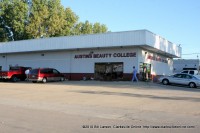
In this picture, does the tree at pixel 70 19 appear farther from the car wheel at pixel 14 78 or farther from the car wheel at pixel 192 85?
the car wheel at pixel 192 85

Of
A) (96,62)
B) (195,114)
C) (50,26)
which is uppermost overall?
(50,26)

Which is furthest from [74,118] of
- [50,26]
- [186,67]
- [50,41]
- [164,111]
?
[186,67]

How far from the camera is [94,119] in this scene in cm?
1105

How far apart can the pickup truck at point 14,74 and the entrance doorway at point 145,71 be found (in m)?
14.1

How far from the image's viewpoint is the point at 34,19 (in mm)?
59062

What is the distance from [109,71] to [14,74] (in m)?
11.1

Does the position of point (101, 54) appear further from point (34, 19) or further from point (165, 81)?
point (34, 19)

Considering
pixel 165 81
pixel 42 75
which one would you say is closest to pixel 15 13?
pixel 42 75

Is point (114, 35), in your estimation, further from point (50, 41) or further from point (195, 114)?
point (195, 114)

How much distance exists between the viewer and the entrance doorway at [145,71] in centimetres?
3437

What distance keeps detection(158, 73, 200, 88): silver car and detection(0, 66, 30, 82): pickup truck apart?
1665cm

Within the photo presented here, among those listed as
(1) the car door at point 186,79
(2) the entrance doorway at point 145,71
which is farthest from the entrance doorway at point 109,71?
(1) the car door at point 186,79

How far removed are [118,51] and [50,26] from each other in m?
29.2

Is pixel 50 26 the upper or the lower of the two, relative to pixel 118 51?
upper
